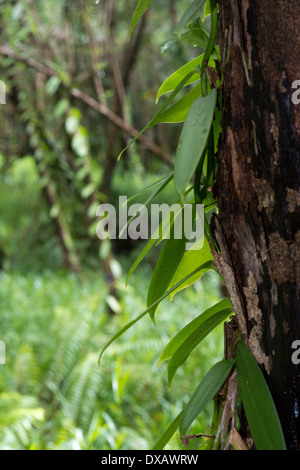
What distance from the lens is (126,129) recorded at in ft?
8.61

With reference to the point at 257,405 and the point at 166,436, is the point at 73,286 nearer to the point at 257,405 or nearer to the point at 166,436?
the point at 166,436

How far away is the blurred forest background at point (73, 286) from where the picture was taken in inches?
65.3

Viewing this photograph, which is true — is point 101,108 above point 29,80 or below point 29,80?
below

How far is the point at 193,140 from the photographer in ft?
1.21

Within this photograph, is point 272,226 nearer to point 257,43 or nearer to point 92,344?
point 257,43

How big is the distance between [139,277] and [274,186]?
3404 mm

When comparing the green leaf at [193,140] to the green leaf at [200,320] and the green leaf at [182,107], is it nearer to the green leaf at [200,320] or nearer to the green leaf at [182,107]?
the green leaf at [182,107]

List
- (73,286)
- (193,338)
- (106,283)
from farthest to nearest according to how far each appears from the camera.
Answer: (73,286) < (106,283) < (193,338)

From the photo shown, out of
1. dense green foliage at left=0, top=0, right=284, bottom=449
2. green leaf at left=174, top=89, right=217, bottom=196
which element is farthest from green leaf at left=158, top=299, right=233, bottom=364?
green leaf at left=174, top=89, right=217, bottom=196

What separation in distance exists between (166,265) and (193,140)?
0.43ft

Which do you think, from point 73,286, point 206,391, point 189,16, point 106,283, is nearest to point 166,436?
point 206,391

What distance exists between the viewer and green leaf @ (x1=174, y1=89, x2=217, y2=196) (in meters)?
0.35
